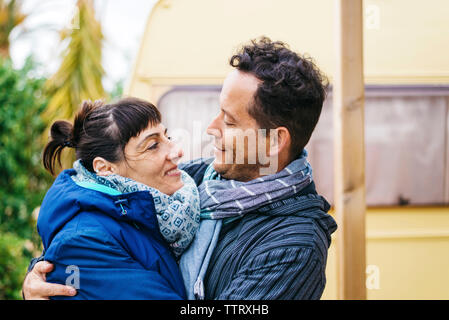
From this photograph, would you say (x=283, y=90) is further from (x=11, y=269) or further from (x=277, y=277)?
(x=11, y=269)

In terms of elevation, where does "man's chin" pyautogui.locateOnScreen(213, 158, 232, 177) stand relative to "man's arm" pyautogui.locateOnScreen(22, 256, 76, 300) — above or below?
above

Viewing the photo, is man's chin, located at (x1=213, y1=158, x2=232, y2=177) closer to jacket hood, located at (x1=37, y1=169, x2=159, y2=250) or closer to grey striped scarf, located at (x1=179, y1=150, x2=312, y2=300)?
grey striped scarf, located at (x1=179, y1=150, x2=312, y2=300)

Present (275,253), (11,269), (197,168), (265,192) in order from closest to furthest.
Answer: (275,253), (265,192), (197,168), (11,269)

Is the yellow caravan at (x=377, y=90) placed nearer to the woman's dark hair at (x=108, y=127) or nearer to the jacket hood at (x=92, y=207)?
the woman's dark hair at (x=108, y=127)

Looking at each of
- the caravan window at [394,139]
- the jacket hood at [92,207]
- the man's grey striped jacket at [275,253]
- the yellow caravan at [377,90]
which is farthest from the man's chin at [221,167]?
the caravan window at [394,139]

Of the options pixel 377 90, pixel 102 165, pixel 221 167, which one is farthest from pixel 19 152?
pixel 221 167

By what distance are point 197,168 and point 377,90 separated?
207cm

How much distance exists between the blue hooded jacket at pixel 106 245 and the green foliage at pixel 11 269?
11.7ft

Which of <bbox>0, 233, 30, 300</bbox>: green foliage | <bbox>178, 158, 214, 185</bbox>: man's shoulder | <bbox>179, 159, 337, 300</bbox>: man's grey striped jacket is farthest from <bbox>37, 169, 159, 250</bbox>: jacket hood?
<bbox>0, 233, 30, 300</bbox>: green foliage

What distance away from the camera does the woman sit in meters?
1.72

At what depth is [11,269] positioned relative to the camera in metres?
5.15

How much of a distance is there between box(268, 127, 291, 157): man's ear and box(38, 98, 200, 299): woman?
0.41 metres

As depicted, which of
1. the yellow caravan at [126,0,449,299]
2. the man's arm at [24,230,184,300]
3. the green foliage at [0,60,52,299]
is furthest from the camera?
the green foliage at [0,60,52,299]

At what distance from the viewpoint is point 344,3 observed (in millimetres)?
2016
